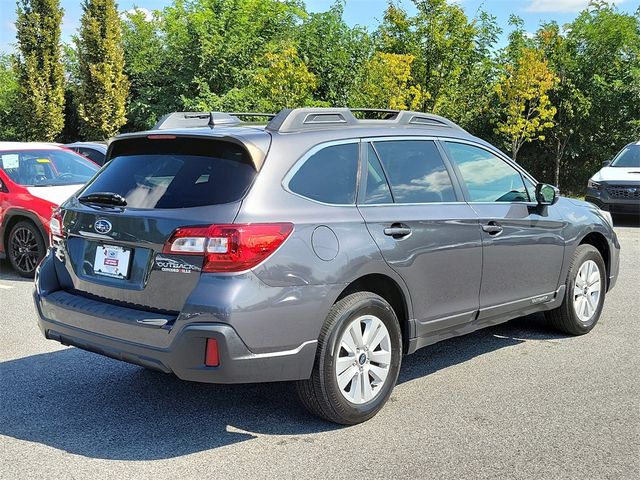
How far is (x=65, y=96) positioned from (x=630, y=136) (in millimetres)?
23128

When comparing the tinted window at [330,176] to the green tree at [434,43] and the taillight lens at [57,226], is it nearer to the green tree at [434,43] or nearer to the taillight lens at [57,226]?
the taillight lens at [57,226]

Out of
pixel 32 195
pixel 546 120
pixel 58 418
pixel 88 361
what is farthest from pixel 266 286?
pixel 546 120

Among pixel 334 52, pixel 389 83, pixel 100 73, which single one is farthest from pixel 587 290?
pixel 100 73

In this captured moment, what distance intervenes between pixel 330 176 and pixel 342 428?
55.4 inches

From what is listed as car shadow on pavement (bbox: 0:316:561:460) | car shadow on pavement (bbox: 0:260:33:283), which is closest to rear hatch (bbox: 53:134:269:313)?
car shadow on pavement (bbox: 0:316:561:460)

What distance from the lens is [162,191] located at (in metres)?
3.78

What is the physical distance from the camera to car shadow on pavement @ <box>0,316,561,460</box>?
3699mm

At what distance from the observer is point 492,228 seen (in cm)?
474

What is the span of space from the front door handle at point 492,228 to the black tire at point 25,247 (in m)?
5.60

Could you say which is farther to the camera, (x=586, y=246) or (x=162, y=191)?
(x=586, y=246)

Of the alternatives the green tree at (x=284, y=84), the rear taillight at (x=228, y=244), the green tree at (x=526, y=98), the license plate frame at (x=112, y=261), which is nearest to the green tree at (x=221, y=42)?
the green tree at (x=284, y=84)

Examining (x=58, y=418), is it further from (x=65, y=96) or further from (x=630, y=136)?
(x=65, y=96)

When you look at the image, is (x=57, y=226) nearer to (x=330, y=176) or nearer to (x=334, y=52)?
(x=330, y=176)

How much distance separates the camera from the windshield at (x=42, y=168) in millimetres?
8656
